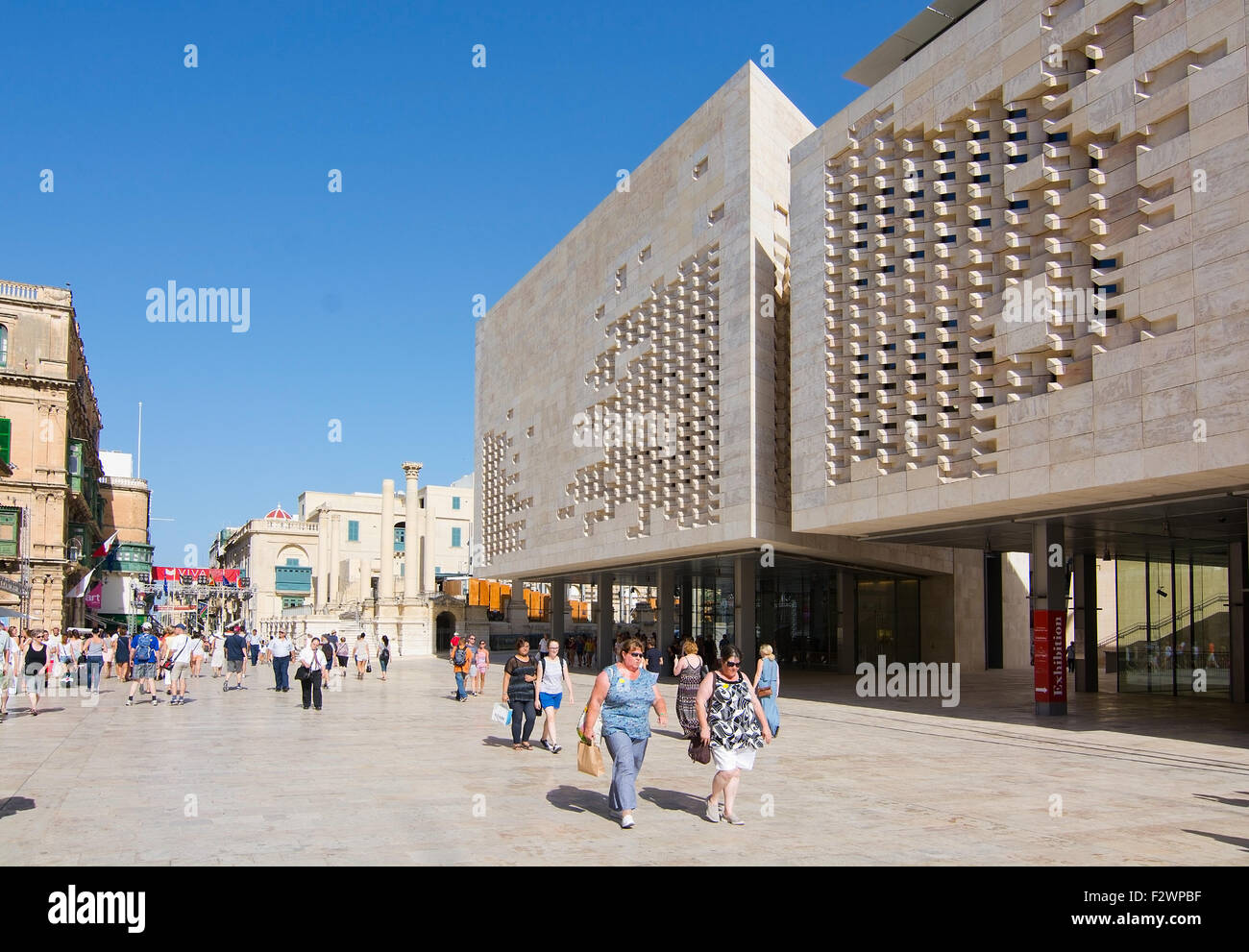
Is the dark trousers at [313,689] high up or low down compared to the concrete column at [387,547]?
down

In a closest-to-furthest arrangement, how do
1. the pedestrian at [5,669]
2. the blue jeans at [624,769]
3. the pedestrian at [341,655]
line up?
the blue jeans at [624,769]
the pedestrian at [5,669]
the pedestrian at [341,655]

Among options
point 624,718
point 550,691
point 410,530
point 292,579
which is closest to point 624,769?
point 624,718

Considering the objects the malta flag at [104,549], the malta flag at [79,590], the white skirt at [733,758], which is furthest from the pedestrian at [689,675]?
the malta flag at [104,549]

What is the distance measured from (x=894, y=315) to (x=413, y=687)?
17842mm

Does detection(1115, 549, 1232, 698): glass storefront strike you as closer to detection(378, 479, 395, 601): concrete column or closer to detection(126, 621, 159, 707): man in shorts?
detection(126, 621, 159, 707): man in shorts

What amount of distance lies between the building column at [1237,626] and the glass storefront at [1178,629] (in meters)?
0.32

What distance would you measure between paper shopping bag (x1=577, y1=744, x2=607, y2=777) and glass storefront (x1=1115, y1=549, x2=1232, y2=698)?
74.6 feet

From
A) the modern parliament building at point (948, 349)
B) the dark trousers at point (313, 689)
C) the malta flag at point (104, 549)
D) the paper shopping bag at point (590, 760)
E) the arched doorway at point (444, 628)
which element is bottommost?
the arched doorway at point (444, 628)

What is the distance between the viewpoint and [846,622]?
39844 mm

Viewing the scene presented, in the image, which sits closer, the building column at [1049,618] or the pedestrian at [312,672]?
the building column at [1049,618]

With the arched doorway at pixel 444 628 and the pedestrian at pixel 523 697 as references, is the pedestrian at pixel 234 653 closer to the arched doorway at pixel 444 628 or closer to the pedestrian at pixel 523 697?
the pedestrian at pixel 523 697

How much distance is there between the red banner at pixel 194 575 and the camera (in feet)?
236

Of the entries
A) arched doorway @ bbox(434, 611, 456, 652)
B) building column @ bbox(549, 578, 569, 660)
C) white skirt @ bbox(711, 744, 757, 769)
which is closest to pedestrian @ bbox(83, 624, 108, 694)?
white skirt @ bbox(711, 744, 757, 769)

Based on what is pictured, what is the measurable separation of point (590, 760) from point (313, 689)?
45.9ft
